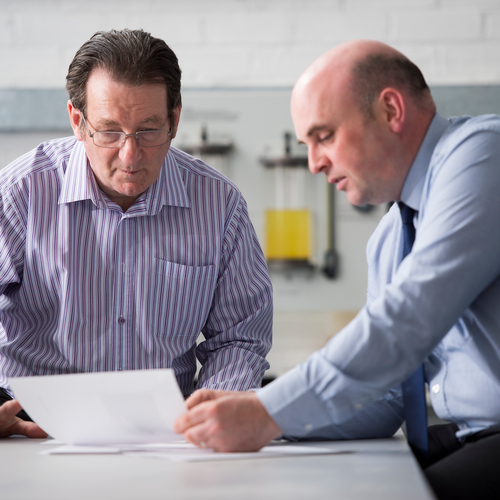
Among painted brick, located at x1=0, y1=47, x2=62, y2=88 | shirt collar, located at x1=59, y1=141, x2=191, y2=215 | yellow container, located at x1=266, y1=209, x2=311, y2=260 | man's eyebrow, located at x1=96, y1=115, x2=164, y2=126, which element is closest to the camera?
man's eyebrow, located at x1=96, y1=115, x2=164, y2=126

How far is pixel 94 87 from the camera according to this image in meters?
1.19

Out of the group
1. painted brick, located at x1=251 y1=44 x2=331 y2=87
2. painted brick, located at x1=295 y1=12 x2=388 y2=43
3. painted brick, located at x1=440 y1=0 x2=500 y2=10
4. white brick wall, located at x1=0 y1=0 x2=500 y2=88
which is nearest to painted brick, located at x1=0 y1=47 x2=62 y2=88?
white brick wall, located at x1=0 y1=0 x2=500 y2=88

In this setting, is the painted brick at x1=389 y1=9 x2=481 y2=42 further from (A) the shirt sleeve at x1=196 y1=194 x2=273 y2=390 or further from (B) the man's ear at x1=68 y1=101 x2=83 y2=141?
(B) the man's ear at x1=68 y1=101 x2=83 y2=141

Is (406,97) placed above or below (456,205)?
above

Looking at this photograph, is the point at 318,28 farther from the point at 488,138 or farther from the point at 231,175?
the point at 488,138

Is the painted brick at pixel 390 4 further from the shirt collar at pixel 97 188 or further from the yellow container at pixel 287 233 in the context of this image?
the shirt collar at pixel 97 188

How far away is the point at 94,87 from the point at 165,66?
0.48 feet

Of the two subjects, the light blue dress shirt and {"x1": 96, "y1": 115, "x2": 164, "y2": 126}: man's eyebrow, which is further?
{"x1": 96, "y1": 115, "x2": 164, "y2": 126}: man's eyebrow

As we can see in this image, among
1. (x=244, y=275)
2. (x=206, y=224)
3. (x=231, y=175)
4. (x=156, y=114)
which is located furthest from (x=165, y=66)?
(x=231, y=175)

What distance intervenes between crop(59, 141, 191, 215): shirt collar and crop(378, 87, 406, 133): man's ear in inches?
20.2

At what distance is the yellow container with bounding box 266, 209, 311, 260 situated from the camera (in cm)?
257

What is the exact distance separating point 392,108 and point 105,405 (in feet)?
1.93

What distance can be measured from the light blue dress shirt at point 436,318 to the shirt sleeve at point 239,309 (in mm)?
429

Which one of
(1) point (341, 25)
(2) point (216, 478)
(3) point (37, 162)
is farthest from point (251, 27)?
(2) point (216, 478)
